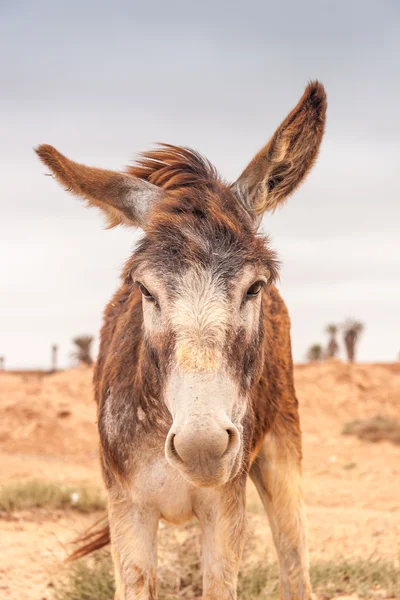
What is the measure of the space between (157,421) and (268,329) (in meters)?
1.34

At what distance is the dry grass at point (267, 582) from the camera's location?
622 centimetres

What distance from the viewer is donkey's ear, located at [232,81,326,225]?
411cm

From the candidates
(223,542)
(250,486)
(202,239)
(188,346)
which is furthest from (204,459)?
(250,486)

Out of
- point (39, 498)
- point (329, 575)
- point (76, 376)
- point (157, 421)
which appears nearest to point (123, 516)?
point (157, 421)

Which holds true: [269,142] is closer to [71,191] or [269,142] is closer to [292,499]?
[71,191]

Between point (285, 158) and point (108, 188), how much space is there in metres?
0.97

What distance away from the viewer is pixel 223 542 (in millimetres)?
4277

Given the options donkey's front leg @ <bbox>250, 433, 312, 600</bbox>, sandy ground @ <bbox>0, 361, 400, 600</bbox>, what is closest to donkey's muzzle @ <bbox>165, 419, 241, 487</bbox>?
donkey's front leg @ <bbox>250, 433, 312, 600</bbox>

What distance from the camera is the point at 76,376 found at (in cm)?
2248

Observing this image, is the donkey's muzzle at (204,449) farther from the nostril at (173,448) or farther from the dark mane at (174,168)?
the dark mane at (174,168)

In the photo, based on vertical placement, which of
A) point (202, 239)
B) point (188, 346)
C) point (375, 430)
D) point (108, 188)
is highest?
point (108, 188)

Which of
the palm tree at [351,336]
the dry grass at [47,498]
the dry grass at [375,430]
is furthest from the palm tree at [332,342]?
the dry grass at [47,498]

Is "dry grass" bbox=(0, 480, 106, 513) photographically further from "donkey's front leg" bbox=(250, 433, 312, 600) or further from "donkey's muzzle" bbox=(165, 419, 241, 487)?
"donkey's muzzle" bbox=(165, 419, 241, 487)

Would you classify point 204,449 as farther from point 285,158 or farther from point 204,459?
point 285,158
